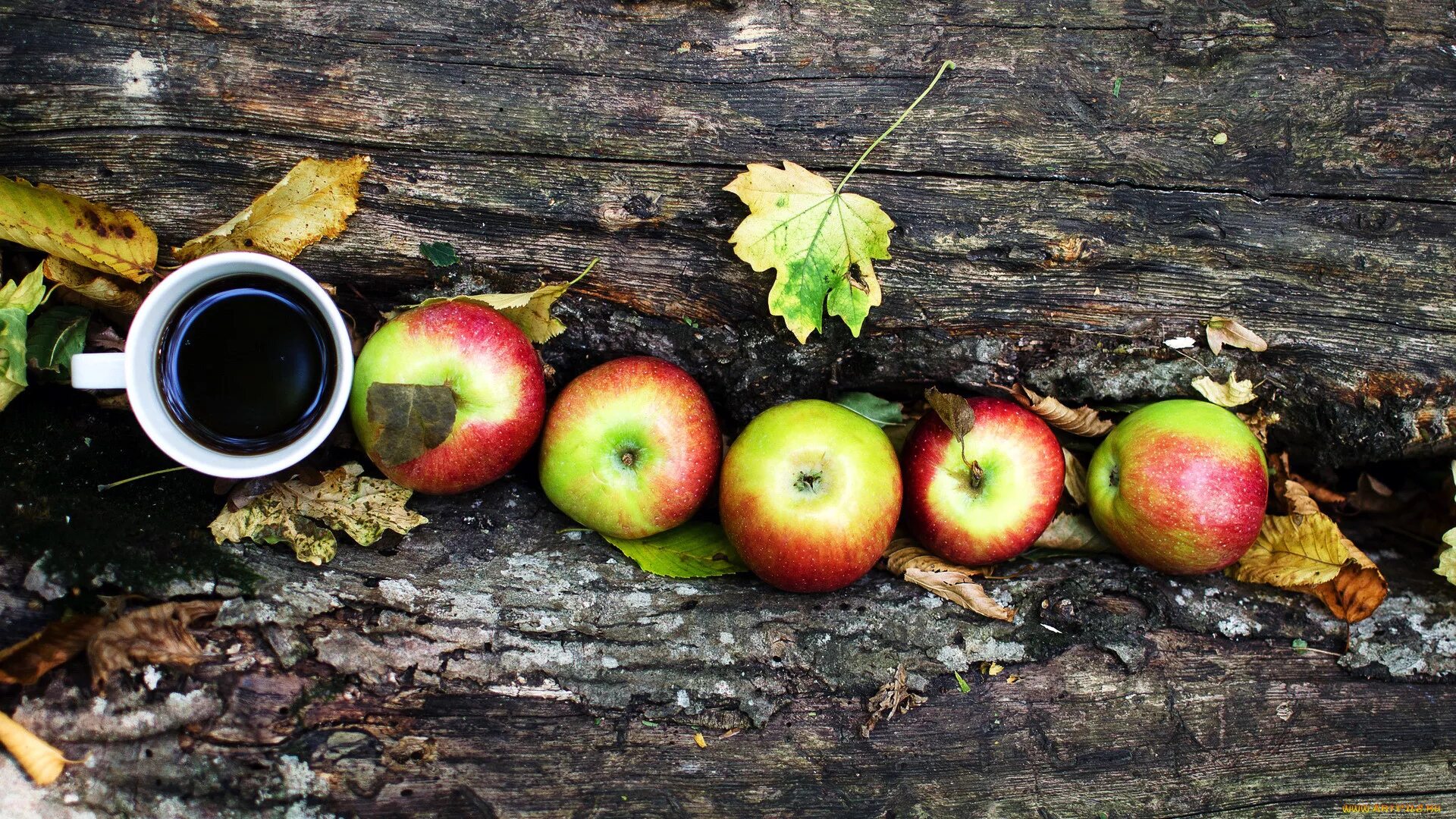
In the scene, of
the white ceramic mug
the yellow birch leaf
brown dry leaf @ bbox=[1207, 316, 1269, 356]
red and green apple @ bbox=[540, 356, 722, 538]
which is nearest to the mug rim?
the white ceramic mug

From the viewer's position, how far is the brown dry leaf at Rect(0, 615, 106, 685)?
1498mm

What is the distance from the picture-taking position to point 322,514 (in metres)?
1.84

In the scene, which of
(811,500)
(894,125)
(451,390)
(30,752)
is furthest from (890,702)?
(30,752)

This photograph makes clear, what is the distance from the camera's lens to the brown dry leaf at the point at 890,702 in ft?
5.82

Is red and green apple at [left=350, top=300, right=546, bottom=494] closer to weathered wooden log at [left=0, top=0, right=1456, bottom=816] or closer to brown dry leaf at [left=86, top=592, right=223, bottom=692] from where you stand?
weathered wooden log at [left=0, top=0, right=1456, bottom=816]

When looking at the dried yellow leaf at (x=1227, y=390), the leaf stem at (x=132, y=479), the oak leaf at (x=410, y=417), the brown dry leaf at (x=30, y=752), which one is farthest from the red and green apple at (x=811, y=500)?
the brown dry leaf at (x=30, y=752)

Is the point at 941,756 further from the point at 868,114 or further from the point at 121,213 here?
the point at 121,213

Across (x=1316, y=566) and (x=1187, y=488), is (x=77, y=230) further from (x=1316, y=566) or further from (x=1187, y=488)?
(x=1316, y=566)

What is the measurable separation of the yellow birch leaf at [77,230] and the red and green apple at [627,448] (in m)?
0.92

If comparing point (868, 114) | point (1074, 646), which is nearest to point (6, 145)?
point (868, 114)

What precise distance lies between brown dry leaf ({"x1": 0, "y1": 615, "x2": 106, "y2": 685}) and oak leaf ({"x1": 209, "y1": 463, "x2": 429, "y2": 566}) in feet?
0.86

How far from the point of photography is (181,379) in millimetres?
1748

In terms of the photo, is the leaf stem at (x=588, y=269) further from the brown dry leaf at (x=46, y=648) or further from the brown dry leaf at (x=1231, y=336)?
the brown dry leaf at (x=1231, y=336)

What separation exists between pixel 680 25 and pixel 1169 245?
120 centimetres
